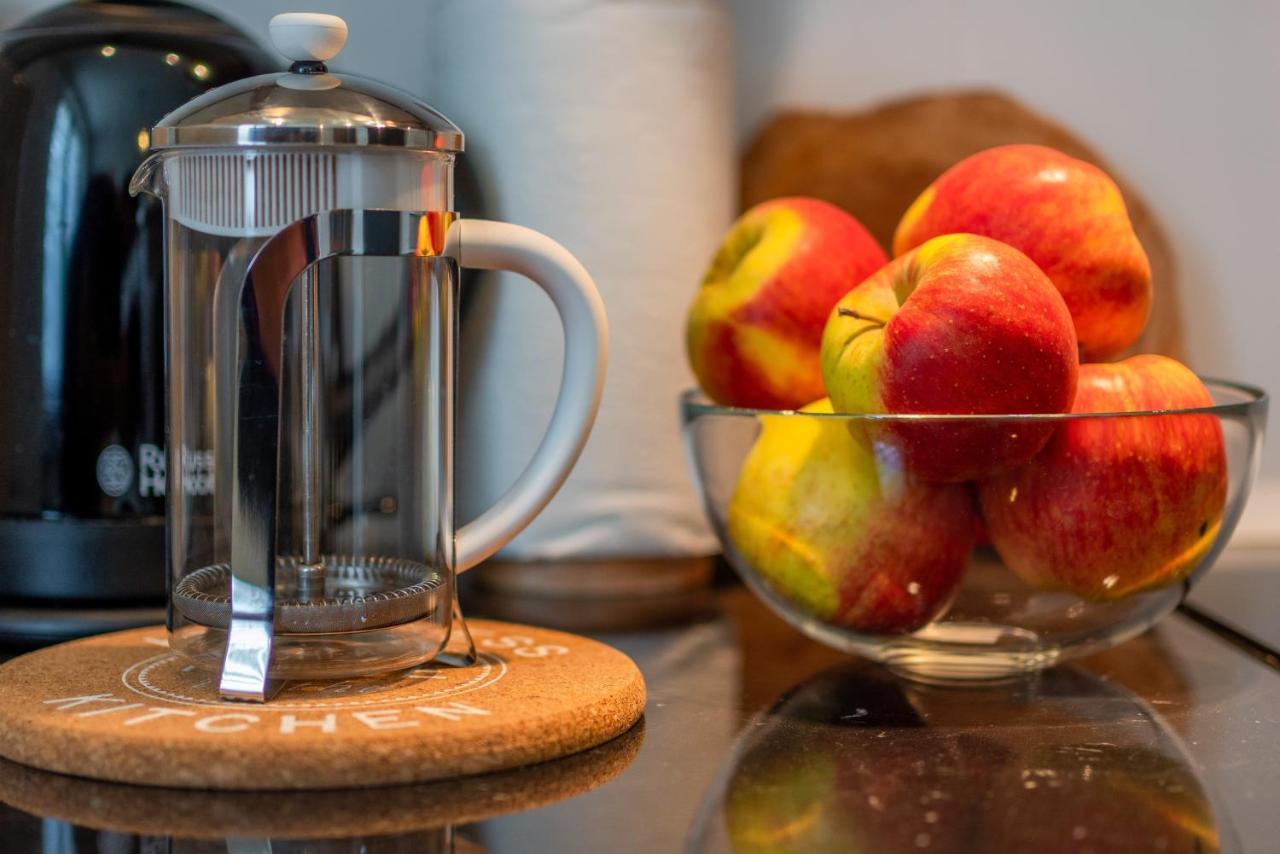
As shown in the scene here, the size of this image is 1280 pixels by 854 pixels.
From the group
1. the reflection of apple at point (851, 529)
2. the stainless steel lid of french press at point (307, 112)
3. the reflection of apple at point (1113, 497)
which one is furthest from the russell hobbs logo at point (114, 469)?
the reflection of apple at point (1113, 497)

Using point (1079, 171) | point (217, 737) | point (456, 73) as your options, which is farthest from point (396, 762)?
point (456, 73)

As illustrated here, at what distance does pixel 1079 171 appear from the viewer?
2.23ft

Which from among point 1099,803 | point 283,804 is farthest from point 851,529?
point 283,804

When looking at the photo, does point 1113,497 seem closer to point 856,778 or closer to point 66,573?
point 856,778

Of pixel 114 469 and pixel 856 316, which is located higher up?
pixel 856 316

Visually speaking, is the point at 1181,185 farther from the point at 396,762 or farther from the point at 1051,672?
the point at 396,762

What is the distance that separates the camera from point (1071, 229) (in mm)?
660

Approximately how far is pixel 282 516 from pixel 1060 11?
2.42 ft

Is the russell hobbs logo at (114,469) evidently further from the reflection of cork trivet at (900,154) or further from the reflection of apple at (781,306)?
the reflection of cork trivet at (900,154)

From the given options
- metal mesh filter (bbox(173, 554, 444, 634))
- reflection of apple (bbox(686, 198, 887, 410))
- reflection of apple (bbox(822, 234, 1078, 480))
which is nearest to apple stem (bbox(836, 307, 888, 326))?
reflection of apple (bbox(822, 234, 1078, 480))

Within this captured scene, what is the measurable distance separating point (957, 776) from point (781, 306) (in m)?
0.28

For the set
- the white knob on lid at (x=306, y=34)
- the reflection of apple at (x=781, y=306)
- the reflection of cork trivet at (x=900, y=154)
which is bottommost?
the reflection of apple at (x=781, y=306)

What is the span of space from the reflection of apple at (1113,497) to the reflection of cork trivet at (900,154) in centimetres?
42

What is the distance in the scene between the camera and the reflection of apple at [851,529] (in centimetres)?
62
